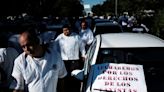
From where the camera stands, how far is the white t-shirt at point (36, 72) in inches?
210

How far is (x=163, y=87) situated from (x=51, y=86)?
156cm

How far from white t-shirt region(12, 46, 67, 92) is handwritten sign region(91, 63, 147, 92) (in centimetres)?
68

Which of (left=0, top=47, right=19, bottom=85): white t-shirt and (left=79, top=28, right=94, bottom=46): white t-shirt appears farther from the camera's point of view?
(left=79, top=28, right=94, bottom=46): white t-shirt

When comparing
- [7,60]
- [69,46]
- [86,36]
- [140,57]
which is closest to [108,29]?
[86,36]

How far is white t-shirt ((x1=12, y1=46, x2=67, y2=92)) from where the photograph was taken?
210 inches

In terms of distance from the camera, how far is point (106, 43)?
23.2 feet

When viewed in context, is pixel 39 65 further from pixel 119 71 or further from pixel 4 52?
pixel 4 52

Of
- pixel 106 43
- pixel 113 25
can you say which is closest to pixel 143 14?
pixel 113 25

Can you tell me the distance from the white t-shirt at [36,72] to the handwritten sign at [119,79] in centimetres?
68

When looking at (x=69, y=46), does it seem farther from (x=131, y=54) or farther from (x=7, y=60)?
(x=131, y=54)

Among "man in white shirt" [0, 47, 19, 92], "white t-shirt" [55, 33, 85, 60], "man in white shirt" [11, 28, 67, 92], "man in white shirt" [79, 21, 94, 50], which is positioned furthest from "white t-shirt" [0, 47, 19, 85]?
"man in white shirt" [79, 21, 94, 50]

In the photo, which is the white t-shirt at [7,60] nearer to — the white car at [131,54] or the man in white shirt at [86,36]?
the white car at [131,54]

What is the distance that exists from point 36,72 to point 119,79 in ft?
3.46

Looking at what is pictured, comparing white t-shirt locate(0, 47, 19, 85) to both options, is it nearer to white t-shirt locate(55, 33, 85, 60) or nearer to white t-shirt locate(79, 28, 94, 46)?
white t-shirt locate(55, 33, 85, 60)
